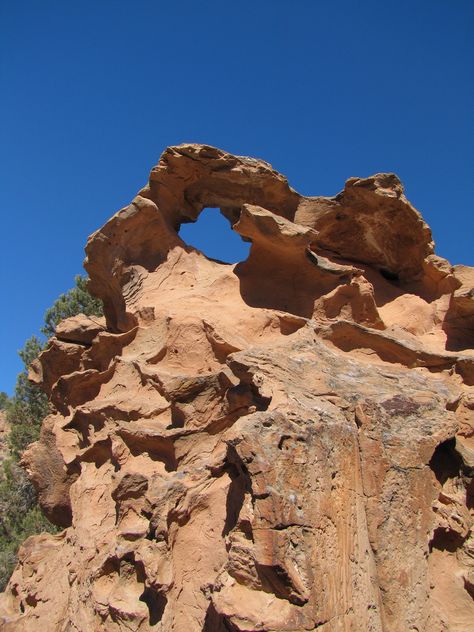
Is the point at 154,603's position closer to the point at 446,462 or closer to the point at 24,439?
the point at 446,462

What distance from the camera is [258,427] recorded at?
321 centimetres

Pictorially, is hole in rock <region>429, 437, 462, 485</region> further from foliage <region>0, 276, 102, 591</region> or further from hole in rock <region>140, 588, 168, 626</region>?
foliage <region>0, 276, 102, 591</region>

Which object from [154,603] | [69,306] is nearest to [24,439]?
[69,306]

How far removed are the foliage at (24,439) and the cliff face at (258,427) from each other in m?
7.18

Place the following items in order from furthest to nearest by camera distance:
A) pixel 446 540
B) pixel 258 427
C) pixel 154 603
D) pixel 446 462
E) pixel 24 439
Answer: pixel 24 439 → pixel 446 462 → pixel 446 540 → pixel 154 603 → pixel 258 427

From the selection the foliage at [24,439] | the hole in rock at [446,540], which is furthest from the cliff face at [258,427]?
the foliage at [24,439]

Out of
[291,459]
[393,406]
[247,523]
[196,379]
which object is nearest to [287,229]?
[196,379]

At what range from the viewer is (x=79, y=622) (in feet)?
12.8

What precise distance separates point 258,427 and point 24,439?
1199 cm

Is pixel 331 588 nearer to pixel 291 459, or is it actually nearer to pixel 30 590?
pixel 291 459

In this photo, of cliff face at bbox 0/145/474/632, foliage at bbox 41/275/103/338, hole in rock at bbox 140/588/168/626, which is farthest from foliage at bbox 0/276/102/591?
hole in rock at bbox 140/588/168/626

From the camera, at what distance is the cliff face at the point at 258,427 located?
9.99ft

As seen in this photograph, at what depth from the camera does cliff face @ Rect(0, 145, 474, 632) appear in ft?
9.99

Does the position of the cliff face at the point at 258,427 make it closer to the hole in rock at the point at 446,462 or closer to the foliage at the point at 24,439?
the hole in rock at the point at 446,462
